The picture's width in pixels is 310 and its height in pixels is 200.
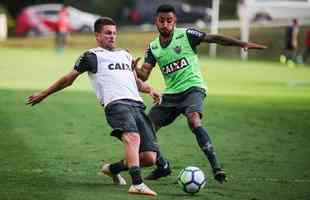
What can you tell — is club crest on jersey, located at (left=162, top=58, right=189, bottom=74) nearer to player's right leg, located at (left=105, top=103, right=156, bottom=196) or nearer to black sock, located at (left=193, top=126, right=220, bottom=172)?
black sock, located at (left=193, top=126, right=220, bottom=172)

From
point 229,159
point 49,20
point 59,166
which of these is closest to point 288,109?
point 229,159

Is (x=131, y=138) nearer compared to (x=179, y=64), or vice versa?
(x=131, y=138)

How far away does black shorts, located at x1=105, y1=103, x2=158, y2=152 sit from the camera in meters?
10.4

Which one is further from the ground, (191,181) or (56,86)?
(56,86)

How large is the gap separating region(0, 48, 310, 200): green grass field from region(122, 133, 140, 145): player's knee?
528 millimetres

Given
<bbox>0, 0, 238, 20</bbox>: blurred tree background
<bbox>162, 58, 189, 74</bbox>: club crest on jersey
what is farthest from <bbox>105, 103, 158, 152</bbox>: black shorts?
<bbox>0, 0, 238, 20</bbox>: blurred tree background

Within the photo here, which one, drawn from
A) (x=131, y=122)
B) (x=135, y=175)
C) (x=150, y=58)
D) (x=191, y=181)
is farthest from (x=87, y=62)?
(x=191, y=181)

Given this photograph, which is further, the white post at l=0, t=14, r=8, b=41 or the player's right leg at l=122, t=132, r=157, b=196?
the white post at l=0, t=14, r=8, b=41

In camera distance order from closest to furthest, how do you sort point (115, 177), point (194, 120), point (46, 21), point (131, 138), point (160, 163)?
point (131, 138) → point (115, 177) → point (160, 163) → point (194, 120) → point (46, 21)

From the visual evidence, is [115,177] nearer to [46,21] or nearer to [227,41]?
[227,41]

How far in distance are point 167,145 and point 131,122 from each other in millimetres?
4543

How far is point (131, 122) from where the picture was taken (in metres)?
10.4

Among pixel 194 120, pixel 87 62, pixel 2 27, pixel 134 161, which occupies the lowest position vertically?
pixel 2 27

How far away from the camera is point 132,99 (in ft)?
34.9
